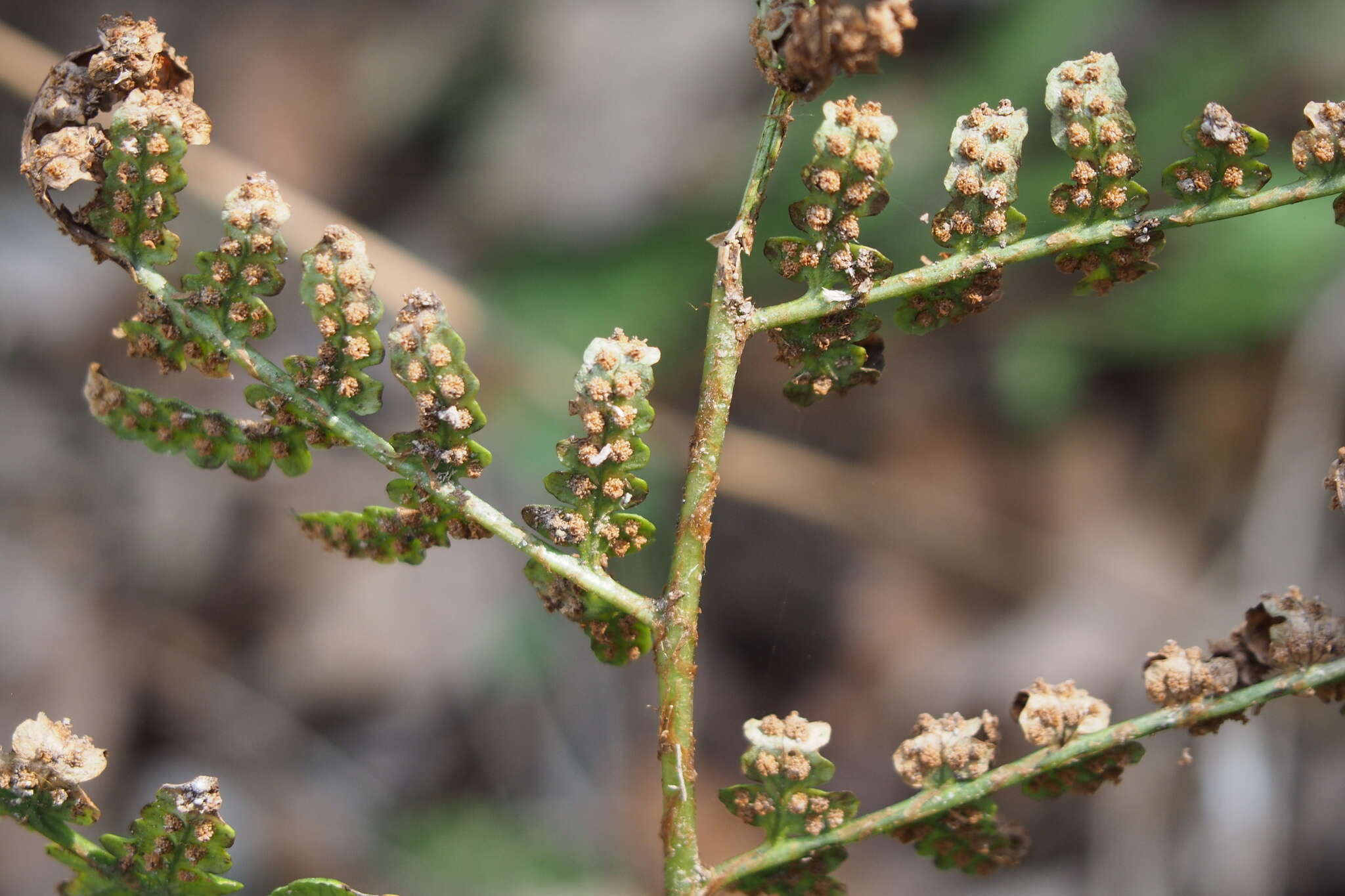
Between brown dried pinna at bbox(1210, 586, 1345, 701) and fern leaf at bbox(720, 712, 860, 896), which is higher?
brown dried pinna at bbox(1210, 586, 1345, 701)

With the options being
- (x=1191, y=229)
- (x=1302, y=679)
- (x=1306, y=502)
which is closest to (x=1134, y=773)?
(x=1306, y=502)

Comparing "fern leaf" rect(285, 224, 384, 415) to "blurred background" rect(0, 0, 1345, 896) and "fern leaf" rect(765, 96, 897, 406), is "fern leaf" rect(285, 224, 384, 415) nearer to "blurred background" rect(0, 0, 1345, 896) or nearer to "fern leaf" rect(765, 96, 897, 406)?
"fern leaf" rect(765, 96, 897, 406)

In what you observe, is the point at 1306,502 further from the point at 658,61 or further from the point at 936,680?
the point at 658,61

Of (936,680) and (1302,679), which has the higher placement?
(936,680)

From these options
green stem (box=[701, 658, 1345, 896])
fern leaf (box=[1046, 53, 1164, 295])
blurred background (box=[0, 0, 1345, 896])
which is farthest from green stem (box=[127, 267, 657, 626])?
blurred background (box=[0, 0, 1345, 896])

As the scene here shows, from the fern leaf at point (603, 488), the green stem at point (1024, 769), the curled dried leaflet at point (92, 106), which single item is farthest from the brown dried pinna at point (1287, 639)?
the curled dried leaflet at point (92, 106)

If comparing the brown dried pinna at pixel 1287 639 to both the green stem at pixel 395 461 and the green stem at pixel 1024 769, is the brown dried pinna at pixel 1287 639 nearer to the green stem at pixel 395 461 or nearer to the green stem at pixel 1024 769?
the green stem at pixel 1024 769
